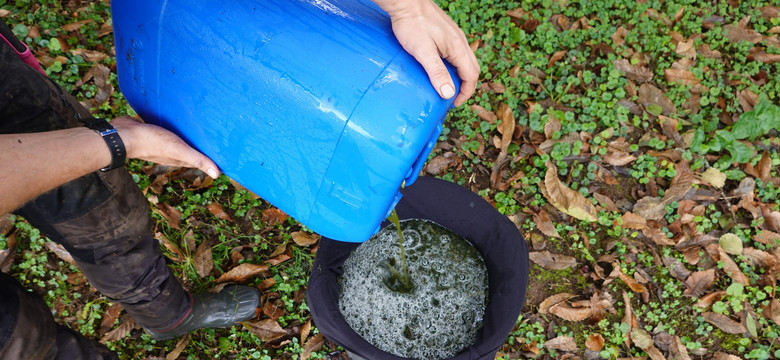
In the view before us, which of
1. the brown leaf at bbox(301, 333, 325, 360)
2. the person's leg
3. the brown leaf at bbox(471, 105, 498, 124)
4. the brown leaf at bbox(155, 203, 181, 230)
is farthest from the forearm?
the brown leaf at bbox(471, 105, 498, 124)

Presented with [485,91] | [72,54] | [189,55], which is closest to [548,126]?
[485,91]

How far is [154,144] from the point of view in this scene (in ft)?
3.36

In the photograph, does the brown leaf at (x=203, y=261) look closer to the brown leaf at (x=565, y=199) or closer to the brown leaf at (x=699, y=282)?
the brown leaf at (x=565, y=199)

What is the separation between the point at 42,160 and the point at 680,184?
2422 mm

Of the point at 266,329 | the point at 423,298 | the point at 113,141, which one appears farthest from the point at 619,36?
the point at 113,141

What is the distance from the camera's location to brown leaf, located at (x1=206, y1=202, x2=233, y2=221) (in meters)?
2.04

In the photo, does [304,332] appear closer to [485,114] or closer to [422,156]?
[422,156]

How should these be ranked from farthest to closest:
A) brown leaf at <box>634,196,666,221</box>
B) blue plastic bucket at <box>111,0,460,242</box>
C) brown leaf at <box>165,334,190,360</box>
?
brown leaf at <box>634,196,666,221</box>
brown leaf at <box>165,334,190,360</box>
blue plastic bucket at <box>111,0,460,242</box>

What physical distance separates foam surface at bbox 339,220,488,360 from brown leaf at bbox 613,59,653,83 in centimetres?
137

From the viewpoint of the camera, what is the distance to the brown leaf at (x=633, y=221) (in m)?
2.05

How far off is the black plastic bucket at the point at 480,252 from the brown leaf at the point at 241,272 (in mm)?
454

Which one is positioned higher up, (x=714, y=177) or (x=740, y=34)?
(x=740, y=34)

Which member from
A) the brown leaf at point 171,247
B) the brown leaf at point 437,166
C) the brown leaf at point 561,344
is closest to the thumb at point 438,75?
the brown leaf at point 437,166

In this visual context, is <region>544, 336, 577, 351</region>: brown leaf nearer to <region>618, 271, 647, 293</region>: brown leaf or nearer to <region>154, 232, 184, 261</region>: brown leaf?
<region>618, 271, 647, 293</region>: brown leaf
